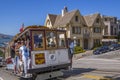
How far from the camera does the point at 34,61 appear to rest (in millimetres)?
12898

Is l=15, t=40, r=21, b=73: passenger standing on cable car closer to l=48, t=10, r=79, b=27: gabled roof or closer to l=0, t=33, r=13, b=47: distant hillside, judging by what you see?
l=0, t=33, r=13, b=47: distant hillside

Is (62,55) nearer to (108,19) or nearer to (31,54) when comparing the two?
(31,54)

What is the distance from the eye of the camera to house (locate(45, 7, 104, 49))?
58438 mm

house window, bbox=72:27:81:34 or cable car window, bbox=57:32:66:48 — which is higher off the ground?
house window, bbox=72:27:81:34

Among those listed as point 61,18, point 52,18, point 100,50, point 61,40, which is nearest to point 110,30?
point 61,18

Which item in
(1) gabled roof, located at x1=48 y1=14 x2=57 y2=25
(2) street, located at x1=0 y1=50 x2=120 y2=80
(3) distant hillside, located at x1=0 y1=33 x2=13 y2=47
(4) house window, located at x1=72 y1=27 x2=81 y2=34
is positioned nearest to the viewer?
(2) street, located at x1=0 y1=50 x2=120 y2=80

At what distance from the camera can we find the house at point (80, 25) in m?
58.4

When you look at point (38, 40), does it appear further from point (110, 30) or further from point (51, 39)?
point (110, 30)

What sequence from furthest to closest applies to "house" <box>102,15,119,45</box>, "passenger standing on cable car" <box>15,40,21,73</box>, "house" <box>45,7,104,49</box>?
"house" <box>102,15,119,45</box> < "house" <box>45,7,104,49</box> < "passenger standing on cable car" <box>15,40,21,73</box>

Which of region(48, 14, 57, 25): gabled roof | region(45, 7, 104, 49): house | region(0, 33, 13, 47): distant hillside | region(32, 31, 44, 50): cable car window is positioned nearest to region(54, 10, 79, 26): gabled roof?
region(45, 7, 104, 49): house

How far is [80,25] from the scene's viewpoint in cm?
6012

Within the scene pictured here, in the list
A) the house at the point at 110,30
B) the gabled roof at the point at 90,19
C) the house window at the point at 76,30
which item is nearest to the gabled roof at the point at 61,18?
the house window at the point at 76,30

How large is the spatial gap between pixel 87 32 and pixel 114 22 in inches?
1044

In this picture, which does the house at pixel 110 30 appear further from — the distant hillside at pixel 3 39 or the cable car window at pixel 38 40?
the cable car window at pixel 38 40
